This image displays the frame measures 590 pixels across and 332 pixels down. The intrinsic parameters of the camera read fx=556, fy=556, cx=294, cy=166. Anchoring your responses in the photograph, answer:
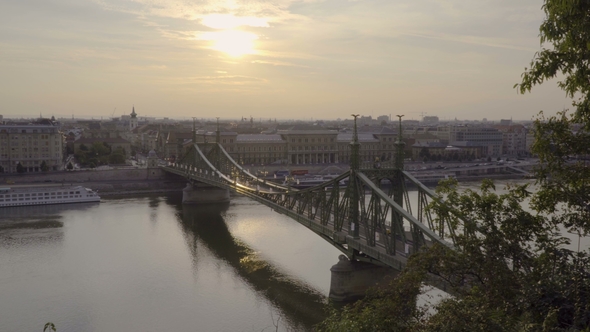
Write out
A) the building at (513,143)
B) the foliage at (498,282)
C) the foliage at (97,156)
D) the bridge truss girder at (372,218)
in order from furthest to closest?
the building at (513,143) < the foliage at (97,156) < the bridge truss girder at (372,218) < the foliage at (498,282)

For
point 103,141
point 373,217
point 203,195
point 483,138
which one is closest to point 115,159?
point 103,141

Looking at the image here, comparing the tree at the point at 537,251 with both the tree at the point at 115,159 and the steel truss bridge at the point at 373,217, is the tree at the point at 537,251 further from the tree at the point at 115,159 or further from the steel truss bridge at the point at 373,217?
the tree at the point at 115,159

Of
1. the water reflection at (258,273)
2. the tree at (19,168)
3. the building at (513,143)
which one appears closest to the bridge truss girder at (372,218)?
the water reflection at (258,273)

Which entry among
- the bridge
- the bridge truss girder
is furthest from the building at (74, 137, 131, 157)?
the bridge

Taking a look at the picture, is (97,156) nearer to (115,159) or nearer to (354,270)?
(115,159)

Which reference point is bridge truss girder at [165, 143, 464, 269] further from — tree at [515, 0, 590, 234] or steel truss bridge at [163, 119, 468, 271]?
tree at [515, 0, 590, 234]
